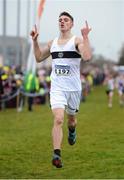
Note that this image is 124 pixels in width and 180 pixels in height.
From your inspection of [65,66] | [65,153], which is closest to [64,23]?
[65,66]

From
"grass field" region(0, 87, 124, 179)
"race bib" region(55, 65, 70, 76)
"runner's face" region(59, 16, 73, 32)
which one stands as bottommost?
"grass field" region(0, 87, 124, 179)

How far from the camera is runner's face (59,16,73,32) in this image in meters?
9.08

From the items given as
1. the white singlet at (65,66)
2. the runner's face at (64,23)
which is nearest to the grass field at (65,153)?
the white singlet at (65,66)

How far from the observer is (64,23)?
29.8 feet

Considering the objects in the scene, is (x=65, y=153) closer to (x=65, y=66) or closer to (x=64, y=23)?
(x=65, y=66)

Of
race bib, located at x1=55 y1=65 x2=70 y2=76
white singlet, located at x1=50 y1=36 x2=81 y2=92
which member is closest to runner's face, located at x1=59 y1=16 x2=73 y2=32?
white singlet, located at x1=50 y1=36 x2=81 y2=92

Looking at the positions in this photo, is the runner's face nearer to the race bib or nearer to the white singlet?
the white singlet

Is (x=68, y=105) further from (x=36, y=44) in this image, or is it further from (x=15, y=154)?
(x=15, y=154)

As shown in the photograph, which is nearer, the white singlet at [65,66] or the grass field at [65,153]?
the grass field at [65,153]

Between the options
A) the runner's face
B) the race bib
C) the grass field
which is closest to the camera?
the grass field

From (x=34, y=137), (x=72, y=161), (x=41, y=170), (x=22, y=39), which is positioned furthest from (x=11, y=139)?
(x=22, y=39)

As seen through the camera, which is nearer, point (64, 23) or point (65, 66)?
point (65, 66)

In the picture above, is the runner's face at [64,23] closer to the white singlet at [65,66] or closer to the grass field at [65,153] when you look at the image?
the white singlet at [65,66]

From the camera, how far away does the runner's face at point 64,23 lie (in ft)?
29.8
